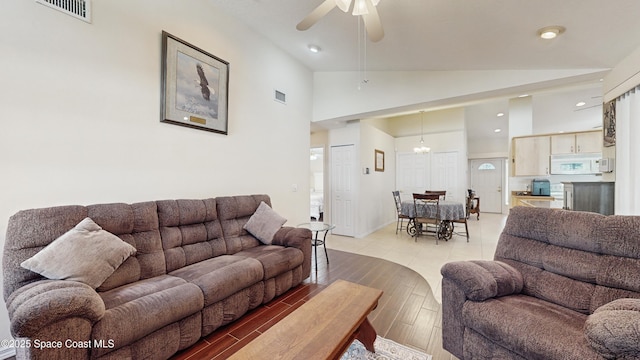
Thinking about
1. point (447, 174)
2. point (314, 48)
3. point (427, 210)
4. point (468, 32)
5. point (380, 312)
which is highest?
point (314, 48)

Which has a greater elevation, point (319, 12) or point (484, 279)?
point (319, 12)

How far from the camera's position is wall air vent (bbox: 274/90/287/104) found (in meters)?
3.96

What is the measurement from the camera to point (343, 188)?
5.62 meters

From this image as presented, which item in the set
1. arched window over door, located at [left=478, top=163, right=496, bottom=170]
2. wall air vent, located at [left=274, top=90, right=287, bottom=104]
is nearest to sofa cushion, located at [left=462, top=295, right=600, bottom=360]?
wall air vent, located at [left=274, top=90, right=287, bottom=104]

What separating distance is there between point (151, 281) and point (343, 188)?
4188 millimetres

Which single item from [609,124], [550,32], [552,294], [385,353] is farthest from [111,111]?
[609,124]

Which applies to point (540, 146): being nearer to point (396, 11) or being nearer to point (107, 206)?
point (396, 11)

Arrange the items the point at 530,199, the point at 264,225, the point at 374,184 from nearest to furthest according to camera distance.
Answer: the point at 264,225 → the point at 530,199 → the point at 374,184

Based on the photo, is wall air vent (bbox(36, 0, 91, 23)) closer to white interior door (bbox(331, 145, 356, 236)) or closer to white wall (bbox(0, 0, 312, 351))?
white wall (bbox(0, 0, 312, 351))

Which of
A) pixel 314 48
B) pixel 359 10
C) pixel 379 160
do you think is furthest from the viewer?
pixel 379 160

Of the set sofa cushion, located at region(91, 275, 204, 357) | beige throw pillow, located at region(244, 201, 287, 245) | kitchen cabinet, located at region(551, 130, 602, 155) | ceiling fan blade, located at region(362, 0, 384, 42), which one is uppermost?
ceiling fan blade, located at region(362, 0, 384, 42)

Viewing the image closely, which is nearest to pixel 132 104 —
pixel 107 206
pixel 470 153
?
pixel 107 206

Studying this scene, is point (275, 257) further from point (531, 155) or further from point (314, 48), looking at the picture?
point (531, 155)

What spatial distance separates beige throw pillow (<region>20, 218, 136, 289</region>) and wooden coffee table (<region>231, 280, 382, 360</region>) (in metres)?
1.28
